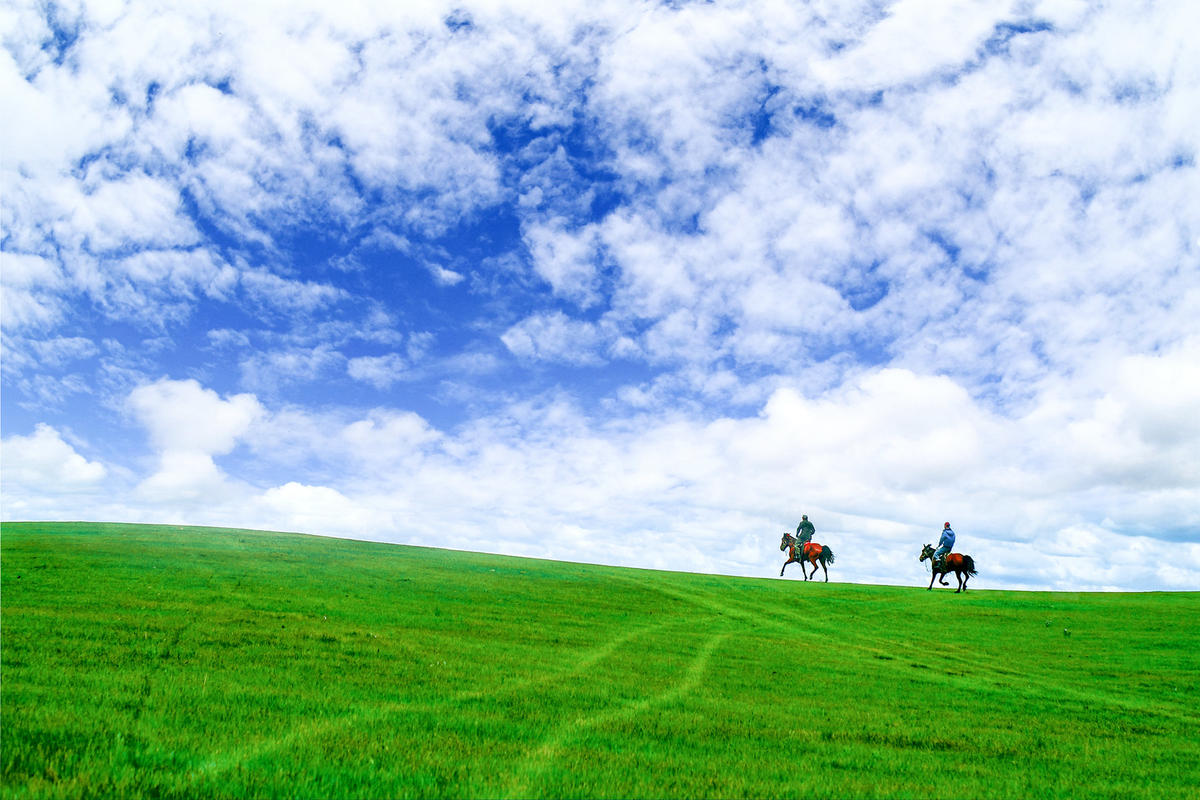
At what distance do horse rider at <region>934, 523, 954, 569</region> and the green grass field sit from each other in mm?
20705

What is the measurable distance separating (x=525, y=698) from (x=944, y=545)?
55720 millimetres

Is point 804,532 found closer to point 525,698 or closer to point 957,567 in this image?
point 957,567

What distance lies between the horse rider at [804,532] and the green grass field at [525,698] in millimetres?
27888

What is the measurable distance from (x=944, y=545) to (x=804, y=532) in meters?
12.7

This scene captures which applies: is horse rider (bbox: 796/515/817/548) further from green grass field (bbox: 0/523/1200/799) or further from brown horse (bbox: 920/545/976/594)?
green grass field (bbox: 0/523/1200/799)

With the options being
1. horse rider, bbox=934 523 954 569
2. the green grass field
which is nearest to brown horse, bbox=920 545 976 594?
horse rider, bbox=934 523 954 569

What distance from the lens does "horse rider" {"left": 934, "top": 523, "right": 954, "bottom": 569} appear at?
59.2 m

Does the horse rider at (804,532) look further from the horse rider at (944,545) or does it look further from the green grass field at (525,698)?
the green grass field at (525,698)

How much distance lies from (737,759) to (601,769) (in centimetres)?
284

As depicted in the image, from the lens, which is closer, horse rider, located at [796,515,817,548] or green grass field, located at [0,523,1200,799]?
green grass field, located at [0,523,1200,799]

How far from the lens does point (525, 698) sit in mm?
15070

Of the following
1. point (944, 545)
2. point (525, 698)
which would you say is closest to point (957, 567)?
point (944, 545)

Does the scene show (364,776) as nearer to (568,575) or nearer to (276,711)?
(276,711)

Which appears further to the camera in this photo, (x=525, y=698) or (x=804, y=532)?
(x=804, y=532)
